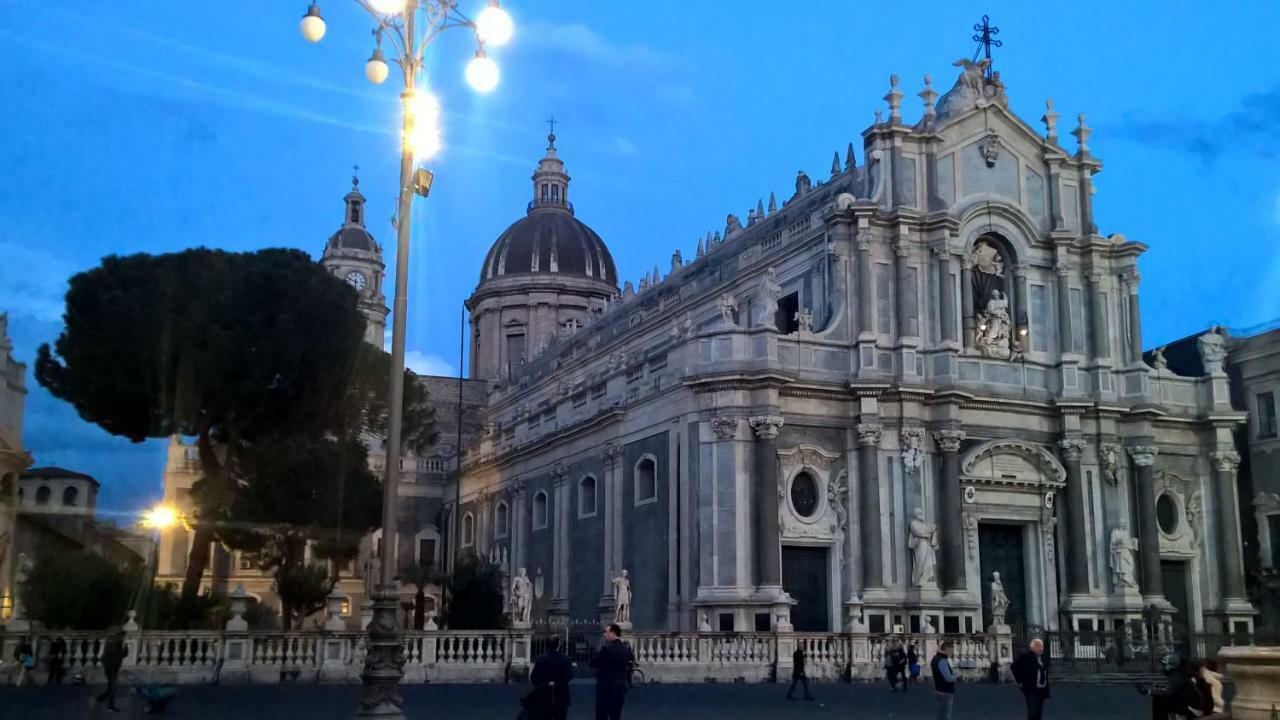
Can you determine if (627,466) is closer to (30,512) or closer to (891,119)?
(891,119)

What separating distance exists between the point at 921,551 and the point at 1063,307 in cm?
938

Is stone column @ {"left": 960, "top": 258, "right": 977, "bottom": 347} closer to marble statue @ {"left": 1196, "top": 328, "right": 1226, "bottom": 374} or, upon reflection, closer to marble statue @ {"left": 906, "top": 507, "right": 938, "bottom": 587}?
marble statue @ {"left": 906, "top": 507, "right": 938, "bottom": 587}

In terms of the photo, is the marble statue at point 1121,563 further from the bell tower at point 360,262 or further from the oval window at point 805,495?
the bell tower at point 360,262

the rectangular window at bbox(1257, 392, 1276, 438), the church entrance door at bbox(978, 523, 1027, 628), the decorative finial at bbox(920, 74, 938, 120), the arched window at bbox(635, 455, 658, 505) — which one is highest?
the decorative finial at bbox(920, 74, 938, 120)

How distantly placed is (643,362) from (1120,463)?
47.1ft

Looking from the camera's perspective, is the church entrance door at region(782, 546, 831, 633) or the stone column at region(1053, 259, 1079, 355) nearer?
the church entrance door at region(782, 546, 831, 633)

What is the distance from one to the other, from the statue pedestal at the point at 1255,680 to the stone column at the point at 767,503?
2225 cm

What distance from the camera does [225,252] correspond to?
1318 inches

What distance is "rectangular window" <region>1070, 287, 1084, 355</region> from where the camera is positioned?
37875mm

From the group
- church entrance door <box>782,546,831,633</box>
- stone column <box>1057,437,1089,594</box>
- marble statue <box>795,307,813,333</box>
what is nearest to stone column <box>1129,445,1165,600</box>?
stone column <box>1057,437,1089,594</box>

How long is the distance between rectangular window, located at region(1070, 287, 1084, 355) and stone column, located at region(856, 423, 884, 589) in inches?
300

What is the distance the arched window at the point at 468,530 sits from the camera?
2061 inches

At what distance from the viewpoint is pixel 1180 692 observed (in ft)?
42.0

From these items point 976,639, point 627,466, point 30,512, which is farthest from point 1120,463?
point 30,512
